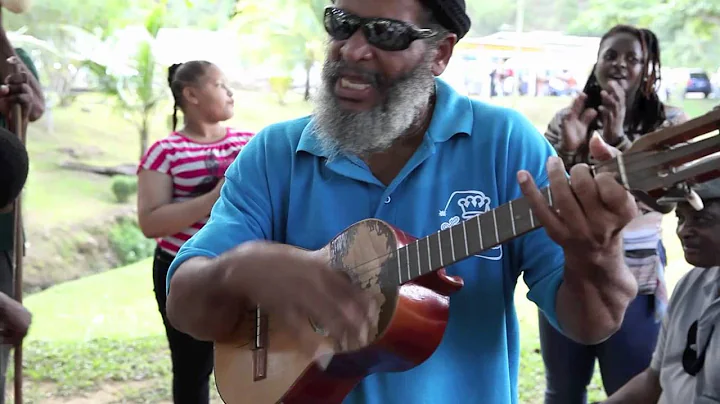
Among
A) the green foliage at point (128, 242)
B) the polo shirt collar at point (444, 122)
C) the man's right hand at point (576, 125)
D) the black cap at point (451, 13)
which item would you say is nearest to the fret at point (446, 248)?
the polo shirt collar at point (444, 122)

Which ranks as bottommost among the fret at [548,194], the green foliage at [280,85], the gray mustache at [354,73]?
the green foliage at [280,85]

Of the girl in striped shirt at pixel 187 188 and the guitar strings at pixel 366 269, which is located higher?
the guitar strings at pixel 366 269

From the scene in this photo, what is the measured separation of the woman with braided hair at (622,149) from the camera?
2857mm

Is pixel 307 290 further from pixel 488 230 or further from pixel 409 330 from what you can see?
pixel 488 230

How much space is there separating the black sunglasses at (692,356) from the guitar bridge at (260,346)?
1.22 metres

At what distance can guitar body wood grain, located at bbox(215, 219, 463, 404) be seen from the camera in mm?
1454

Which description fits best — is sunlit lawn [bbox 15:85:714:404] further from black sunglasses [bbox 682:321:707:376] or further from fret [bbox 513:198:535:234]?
fret [bbox 513:198:535:234]

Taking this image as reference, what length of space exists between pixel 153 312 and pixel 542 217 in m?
5.70

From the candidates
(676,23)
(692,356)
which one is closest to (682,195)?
(692,356)

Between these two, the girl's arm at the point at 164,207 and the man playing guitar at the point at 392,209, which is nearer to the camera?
the man playing guitar at the point at 392,209

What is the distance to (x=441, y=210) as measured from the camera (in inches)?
63.4

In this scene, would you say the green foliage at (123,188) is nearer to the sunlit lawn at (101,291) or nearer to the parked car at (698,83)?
the sunlit lawn at (101,291)

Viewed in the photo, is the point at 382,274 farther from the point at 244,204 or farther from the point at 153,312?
the point at 153,312

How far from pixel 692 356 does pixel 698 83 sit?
4566mm
